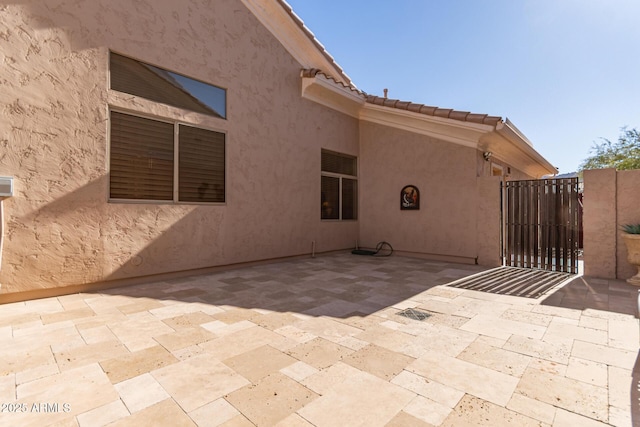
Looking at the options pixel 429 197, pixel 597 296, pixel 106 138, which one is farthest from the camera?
pixel 429 197

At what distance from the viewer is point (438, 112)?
729 cm

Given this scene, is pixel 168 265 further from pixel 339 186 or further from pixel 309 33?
pixel 309 33

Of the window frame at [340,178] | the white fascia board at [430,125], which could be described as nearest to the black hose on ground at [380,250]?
the window frame at [340,178]

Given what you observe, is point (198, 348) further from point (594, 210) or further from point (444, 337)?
point (594, 210)

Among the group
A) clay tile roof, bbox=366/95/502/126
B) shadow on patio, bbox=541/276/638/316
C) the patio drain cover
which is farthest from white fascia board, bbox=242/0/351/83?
shadow on patio, bbox=541/276/638/316

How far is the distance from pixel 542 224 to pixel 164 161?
320 inches

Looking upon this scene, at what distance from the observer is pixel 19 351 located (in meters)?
2.54

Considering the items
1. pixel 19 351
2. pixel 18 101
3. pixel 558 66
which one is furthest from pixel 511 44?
pixel 19 351

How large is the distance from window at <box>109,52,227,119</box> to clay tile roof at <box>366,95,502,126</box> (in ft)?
14.8

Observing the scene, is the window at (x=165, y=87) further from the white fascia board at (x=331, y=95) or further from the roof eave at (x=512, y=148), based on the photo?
the roof eave at (x=512, y=148)

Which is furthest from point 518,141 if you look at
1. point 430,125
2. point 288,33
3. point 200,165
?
point 200,165

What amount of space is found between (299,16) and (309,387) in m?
8.43

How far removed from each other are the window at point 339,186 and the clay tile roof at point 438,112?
75.2 inches

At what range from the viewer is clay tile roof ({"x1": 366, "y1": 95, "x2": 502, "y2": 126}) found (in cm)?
667
